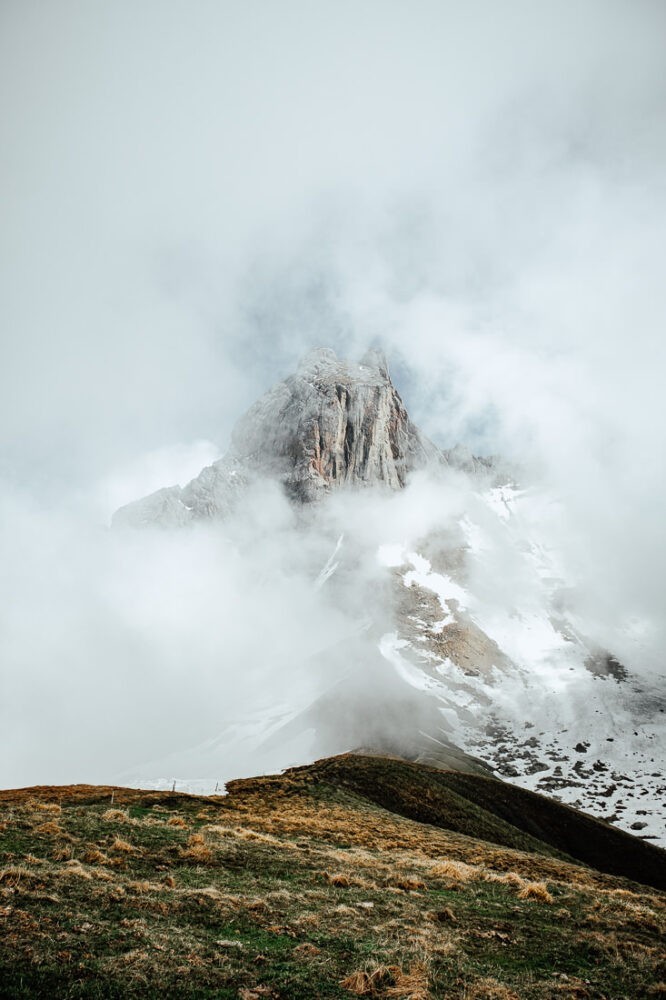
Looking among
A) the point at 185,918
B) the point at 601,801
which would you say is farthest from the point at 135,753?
the point at 185,918

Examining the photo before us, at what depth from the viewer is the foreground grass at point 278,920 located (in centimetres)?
881

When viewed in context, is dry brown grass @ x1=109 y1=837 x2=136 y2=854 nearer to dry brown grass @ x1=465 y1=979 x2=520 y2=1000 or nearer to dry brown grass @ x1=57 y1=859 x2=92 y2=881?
dry brown grass @ x1=57 y1=859 x2=92 y2=881

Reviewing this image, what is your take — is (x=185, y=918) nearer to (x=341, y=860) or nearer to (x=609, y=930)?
(x=341, y=860)

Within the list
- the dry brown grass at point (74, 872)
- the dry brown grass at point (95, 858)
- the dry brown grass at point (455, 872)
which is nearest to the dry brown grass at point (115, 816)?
the dry brown grass at point (95, 858)

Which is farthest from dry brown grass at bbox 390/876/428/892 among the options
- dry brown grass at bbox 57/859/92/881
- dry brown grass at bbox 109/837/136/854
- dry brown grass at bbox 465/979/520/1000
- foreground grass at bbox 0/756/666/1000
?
dry brown grass at bbox 57/859/92/881

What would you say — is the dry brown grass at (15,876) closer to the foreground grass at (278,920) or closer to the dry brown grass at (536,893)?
the foreground grass at (278,920)

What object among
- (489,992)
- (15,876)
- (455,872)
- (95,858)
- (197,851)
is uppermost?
(197,851)

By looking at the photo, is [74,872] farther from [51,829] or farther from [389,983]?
[389,983]

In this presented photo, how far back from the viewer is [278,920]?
12141 millimetres

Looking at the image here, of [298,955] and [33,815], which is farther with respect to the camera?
[33,815]

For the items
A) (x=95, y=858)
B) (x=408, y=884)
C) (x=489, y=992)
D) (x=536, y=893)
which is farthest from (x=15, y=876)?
(x=536, y=893)

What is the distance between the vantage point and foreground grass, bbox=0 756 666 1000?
28.9ft

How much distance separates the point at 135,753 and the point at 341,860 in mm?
205950

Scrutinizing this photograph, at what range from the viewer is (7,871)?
12.2 metres
